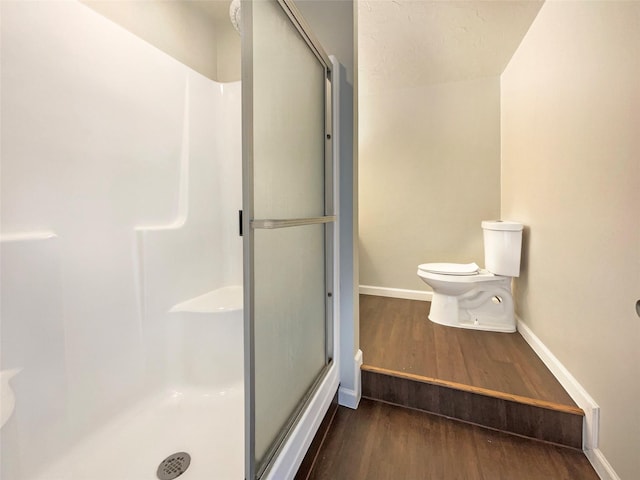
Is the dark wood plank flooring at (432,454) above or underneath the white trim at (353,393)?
underneath

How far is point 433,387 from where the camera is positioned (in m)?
1.46

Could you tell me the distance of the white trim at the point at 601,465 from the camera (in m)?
1.04

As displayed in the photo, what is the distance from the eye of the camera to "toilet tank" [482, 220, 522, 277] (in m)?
1.98

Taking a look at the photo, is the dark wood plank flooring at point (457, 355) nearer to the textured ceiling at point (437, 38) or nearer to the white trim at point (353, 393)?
the white trim at point (353, 393)

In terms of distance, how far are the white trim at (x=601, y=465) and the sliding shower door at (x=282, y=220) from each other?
1.12m

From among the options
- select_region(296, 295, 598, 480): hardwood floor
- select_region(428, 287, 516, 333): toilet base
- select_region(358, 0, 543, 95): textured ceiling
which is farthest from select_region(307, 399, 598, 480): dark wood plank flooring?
select_region(358, 0, 543, 95): textured ceiling

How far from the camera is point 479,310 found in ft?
7.12

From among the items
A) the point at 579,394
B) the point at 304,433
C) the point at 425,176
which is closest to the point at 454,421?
the point at 579,394

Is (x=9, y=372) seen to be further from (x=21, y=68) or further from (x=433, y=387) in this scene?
(x=433, y=387)

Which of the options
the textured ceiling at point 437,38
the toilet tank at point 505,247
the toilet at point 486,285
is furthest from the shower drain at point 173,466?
the textured ceiling at point 437,38

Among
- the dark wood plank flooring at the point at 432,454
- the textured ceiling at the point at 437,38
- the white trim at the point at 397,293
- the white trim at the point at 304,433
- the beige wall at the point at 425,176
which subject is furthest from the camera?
the white trim at the point at 397,293

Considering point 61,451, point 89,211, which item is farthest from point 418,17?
point 61,451

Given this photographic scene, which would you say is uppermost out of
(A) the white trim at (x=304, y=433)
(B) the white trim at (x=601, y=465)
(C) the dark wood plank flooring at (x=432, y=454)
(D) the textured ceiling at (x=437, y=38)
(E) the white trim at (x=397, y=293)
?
(D) the textured ceiling at (x=437, y=38)

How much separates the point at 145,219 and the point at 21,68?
667mm
